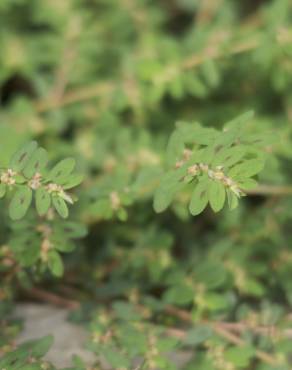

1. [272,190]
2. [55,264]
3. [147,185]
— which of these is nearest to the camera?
[55,264]

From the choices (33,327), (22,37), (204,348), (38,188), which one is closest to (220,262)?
(204,348)

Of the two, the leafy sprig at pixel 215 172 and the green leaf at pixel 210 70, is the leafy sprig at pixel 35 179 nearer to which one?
the leafy sprig at pixel 215 172

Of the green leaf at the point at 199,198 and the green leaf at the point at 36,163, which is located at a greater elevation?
the green leaf at the point at 36,163

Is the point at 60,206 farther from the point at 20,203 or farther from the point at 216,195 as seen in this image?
the point at 216,195

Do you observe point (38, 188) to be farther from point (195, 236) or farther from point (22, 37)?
point (22, 37)

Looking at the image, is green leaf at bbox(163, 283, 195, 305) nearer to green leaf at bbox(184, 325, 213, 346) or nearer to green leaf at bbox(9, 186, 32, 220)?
green leaf at bbox(184, 325, 213, 346)

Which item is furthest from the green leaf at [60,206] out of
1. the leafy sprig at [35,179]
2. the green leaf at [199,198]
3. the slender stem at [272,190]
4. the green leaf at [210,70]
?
the green leaf at [210,70]

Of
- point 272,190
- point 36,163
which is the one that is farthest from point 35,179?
point 272,190
